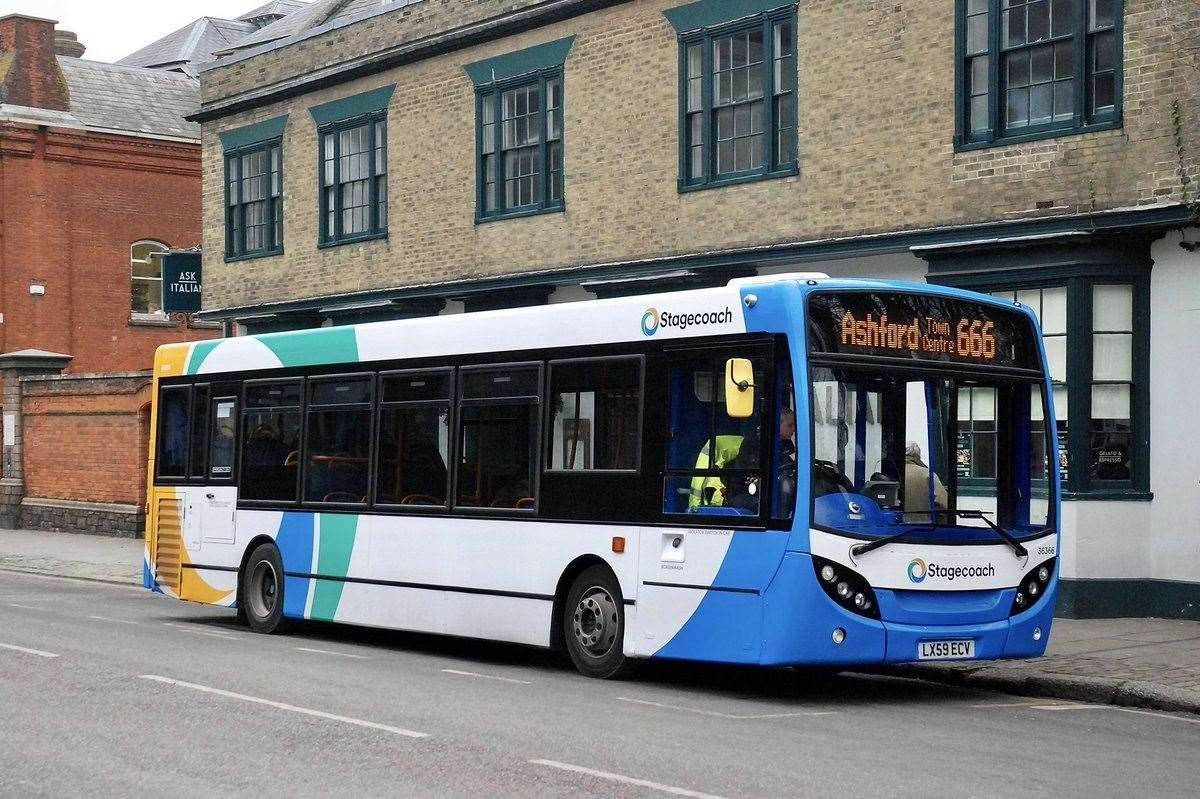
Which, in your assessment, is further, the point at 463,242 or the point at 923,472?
the point at 463,242

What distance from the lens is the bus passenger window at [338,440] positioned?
1523 centimetres

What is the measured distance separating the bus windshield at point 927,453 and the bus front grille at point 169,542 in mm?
8447

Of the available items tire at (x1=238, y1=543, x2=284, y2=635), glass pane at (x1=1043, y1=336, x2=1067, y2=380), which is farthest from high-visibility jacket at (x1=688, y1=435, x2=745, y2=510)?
glass pane at (x1=1043, y1=336, x2=1067, y2=380)

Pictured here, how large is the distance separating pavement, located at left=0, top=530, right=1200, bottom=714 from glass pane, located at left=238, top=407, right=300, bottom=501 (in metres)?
5.93

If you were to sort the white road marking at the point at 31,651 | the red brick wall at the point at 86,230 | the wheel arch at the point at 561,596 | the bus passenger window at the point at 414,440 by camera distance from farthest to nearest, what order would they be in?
the red brick wall at the point at 86,230 → the bus passenger window at the point at 414,440 → the white road marking at the point at 31,651 → the wheel arch at the point at 561,596

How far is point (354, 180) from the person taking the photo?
2680 centimetres

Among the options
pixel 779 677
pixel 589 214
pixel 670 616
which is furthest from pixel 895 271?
pixel 670 616

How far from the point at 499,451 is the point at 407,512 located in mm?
1284

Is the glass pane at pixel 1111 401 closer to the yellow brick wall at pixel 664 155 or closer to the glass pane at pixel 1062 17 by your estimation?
the yellow brick wall at pixel 664 155

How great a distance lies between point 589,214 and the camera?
886 inches

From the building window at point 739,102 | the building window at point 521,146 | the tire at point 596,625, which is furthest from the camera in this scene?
the building window at point 521,146

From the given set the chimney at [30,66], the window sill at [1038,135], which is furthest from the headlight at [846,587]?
the chimney at [30,66]

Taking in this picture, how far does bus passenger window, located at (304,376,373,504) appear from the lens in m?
15.2

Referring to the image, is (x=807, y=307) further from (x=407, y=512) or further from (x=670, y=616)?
(x=407, y=512)
